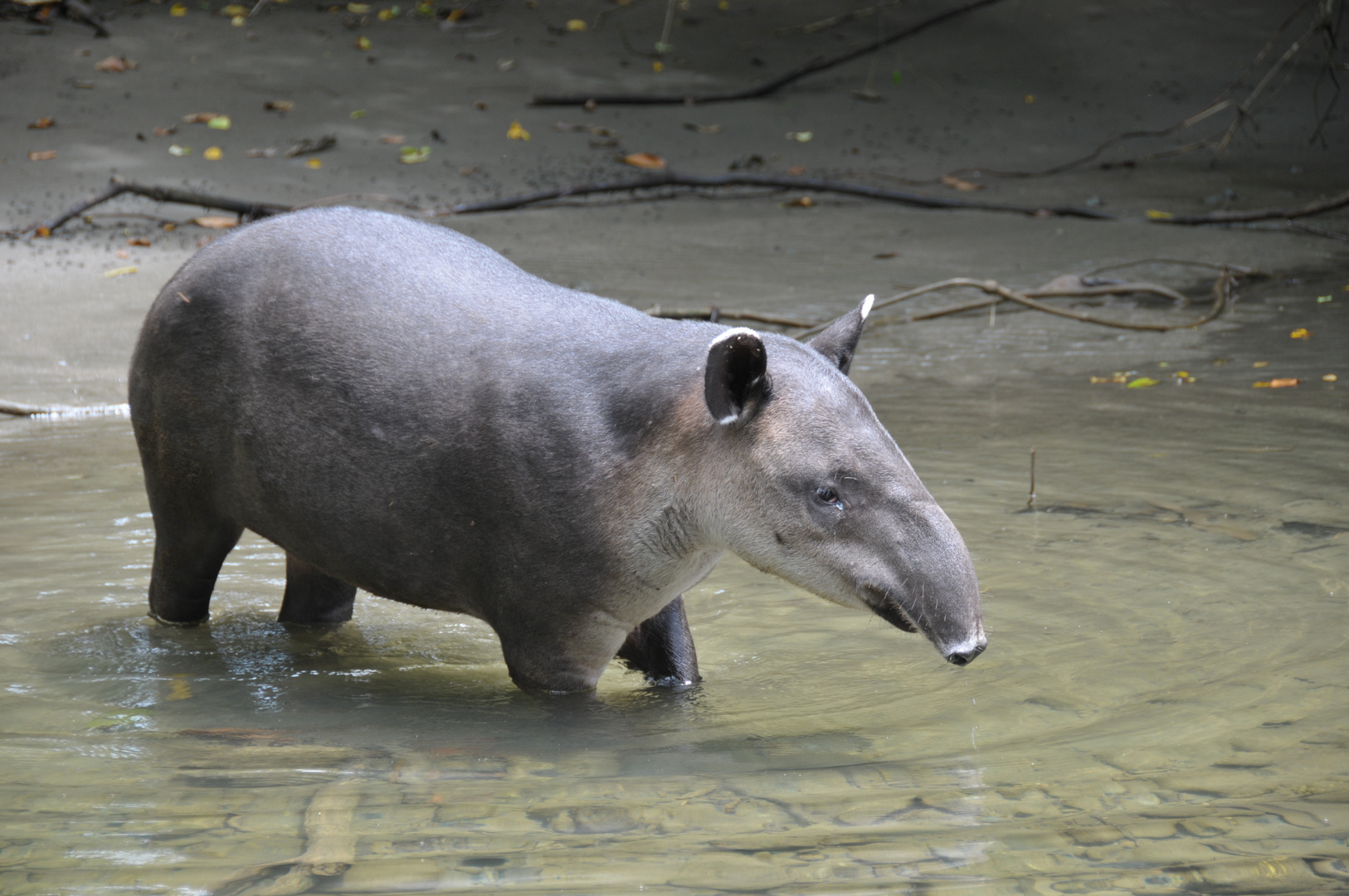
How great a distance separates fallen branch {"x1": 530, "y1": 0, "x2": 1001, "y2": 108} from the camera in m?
14.3

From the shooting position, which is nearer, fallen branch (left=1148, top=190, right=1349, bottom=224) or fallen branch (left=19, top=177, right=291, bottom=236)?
fallen branch (left=19, top=177, right=291, bottom=236)

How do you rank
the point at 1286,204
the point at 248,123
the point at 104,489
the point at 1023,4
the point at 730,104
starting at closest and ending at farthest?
the point at 104,489 → the point at 1286,204 → the point at 248,123 → the point at 730,104 → the point at 1023,4

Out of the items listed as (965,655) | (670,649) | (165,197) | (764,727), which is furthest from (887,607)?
(165,197)

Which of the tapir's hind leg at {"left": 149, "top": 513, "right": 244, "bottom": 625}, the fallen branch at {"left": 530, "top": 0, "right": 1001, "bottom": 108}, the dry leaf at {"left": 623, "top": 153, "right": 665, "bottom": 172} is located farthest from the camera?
the fallen branch at {"left": 530, "top": 0, "right": 1001, "bottom": 108}

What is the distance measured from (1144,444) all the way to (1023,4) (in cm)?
1315

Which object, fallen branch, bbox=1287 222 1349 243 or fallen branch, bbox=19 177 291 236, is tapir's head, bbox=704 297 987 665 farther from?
fallen branch, bbox=1287 222 1349 243

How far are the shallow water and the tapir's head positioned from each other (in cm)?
40

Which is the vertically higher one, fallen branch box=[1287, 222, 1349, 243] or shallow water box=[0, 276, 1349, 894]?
shallow water box=[0, 276, 1349, 894]

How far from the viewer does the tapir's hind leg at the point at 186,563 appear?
4289 mm

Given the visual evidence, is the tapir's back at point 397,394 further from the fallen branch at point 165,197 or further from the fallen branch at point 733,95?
the fallen branch at point 733,95

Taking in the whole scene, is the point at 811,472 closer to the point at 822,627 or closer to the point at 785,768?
the point at 785,768

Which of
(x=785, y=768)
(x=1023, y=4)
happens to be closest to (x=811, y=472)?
(x=785, y=768)

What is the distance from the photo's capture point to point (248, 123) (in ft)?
42.8

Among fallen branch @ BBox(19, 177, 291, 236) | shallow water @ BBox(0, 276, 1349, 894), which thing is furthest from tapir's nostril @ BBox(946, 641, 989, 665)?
fallen branch @ BBox(19, 177, 291, 236)
